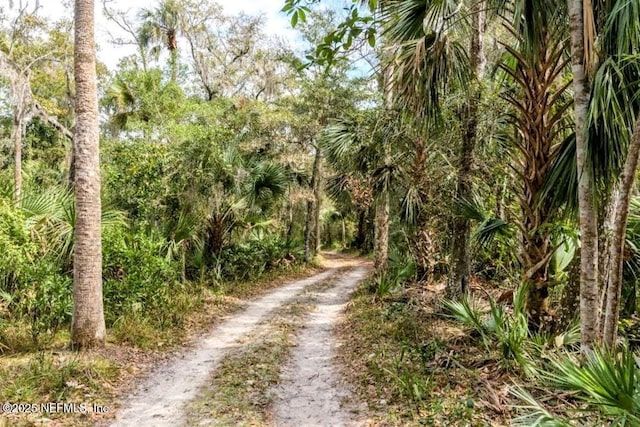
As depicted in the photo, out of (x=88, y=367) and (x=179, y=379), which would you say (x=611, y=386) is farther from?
(x=88, y=367)

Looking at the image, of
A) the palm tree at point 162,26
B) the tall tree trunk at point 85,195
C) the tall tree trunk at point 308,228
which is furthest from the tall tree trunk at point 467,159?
the palm tree at point 162,26

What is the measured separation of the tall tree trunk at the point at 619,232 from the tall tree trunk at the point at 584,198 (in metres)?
0.11

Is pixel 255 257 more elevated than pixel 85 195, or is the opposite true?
pixel 85 195

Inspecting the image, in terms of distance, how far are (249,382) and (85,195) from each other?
3.23 meters

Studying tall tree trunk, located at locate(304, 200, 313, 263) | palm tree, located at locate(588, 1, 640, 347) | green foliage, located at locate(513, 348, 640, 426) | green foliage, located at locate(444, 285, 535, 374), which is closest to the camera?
green foliage, located at locate(513, 348, 640, 426)

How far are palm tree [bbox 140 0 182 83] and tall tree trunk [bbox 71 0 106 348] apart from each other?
12.9 metres

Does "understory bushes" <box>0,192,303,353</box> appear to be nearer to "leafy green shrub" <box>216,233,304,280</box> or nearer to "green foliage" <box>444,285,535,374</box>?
"leafy green shrub" <box>216,233,304,280</box>

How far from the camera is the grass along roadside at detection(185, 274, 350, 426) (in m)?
3.83

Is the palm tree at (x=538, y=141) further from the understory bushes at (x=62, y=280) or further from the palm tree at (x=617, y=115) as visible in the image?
the understory bushes at (x=62, y=280)

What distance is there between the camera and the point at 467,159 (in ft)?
20.2

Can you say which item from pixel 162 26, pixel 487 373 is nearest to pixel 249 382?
pixel 487 373

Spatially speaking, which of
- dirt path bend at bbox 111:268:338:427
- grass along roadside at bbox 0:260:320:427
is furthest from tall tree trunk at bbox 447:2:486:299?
grass along roadside at bbox 0:260:320:427

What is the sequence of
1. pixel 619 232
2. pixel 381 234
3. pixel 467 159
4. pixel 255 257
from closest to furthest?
pixel 619 232 → pixel 467 159 → pixel 381 234 → pixel 255 257

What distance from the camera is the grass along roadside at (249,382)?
3826 millimetres
